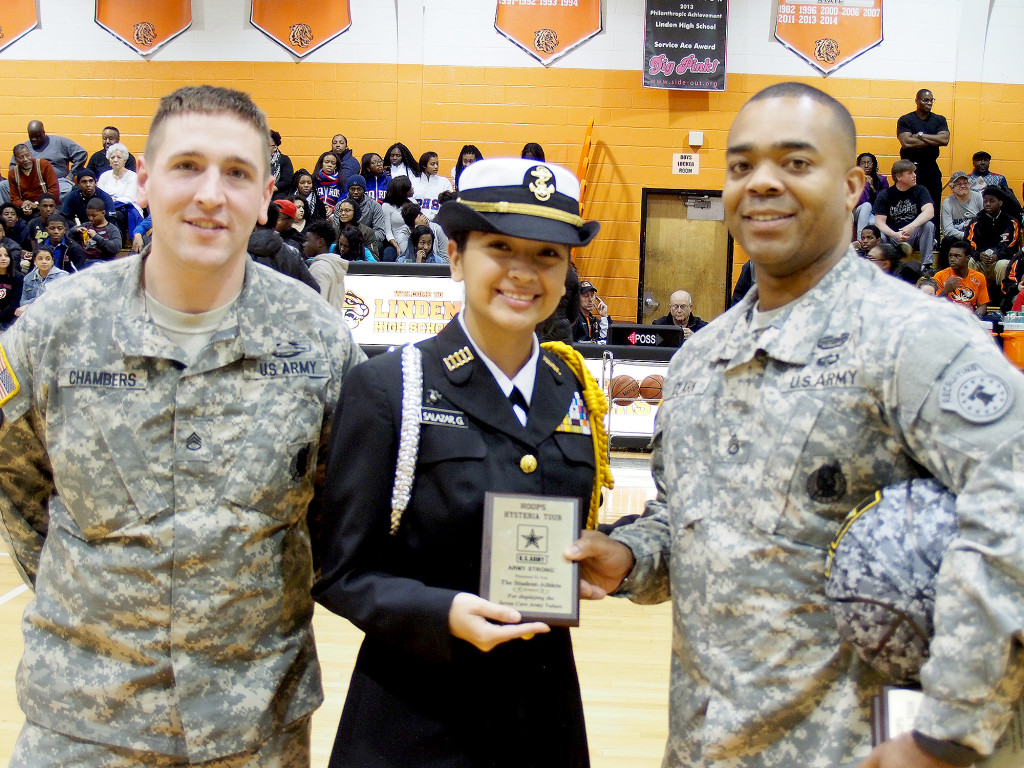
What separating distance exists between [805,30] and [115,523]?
12.5 meters

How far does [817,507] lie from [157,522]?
1157mm

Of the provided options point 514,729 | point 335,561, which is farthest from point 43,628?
point 514,729

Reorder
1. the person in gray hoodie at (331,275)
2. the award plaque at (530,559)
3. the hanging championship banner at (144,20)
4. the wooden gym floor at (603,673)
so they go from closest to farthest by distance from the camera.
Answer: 1. the award plaque at (530,559)
2. the wooden gym floor at (603,673)
3. the person in gray hoodie at (331,275)
4. the hanging championship banner at (144,20)

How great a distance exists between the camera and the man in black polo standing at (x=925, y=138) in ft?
39.1

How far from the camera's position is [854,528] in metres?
1.48

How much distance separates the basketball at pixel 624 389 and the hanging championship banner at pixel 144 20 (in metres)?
8.32

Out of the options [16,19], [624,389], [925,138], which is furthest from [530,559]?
[16,19]

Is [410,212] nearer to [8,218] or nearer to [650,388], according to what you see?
[650,388]

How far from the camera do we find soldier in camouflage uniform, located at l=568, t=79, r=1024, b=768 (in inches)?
53.6

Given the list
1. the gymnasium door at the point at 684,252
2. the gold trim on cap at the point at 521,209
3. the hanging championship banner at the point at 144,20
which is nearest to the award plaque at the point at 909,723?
the gold trim on cap at the point at 521,209

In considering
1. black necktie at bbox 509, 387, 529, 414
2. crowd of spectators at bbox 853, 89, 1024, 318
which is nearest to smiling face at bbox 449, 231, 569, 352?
black necktie at bbox 509, 387, 529, 414

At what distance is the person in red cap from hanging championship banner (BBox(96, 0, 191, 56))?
1248 cm

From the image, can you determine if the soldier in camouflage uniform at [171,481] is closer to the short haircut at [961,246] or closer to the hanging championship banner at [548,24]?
the short haircut at [961,246]

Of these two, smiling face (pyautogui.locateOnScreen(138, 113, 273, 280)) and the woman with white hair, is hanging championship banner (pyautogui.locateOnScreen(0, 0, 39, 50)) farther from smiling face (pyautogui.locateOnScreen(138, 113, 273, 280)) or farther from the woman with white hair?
smiling face (pyautogui.locateOnScreen(138, 113, 273, 280))
